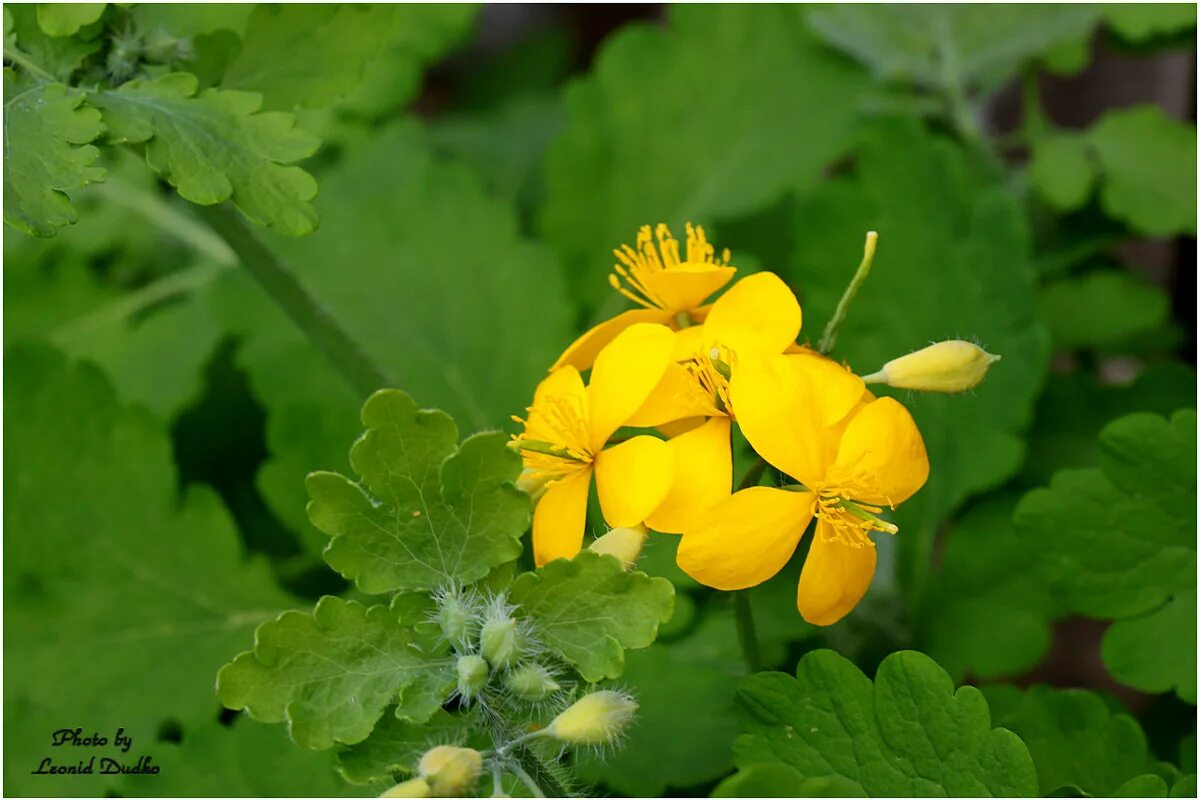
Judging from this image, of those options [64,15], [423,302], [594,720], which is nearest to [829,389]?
[594,720]

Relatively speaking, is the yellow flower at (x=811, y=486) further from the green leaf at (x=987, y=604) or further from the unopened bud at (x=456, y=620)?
the green leaf at (x=987, y=604)

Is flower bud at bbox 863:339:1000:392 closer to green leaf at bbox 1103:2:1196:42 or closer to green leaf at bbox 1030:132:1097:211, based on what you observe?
green leaf at bbox 1030:132:1097:211

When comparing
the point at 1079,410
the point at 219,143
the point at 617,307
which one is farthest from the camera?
the point at 617,307

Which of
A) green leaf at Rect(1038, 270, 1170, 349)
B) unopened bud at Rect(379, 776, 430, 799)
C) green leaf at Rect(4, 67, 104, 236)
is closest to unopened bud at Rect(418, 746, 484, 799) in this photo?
unopened bud at Rect(379, 776, 430, 799)

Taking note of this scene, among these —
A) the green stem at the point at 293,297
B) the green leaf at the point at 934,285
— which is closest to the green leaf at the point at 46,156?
the green stem at the point at 293,297

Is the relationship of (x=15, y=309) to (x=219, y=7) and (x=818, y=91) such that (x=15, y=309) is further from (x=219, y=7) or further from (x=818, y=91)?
(x=818, y=91)

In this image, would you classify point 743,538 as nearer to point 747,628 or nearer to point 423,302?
point 747,628
